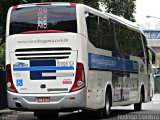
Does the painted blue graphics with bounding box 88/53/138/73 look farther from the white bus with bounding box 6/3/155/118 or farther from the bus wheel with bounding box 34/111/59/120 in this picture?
the bus wheel with bounding box 34/111/59/120

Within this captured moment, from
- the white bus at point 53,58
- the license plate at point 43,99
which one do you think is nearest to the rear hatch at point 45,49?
the white bus at point 53,58

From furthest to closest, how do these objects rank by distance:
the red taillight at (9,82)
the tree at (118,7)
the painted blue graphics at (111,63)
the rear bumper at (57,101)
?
the tree at (118,7) < the painted blue graphics at (111,63) < the red taillight at (9,82) < the rear bumper at (57,101)

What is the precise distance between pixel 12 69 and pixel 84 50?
2.27 meters

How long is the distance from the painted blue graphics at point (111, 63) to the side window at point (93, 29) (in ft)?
1.47

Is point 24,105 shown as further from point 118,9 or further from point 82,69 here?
point 118,9

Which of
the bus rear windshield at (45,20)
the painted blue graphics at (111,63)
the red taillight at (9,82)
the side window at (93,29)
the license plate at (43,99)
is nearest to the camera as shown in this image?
the license plate at (43,99)

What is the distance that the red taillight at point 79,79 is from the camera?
15.2 metres

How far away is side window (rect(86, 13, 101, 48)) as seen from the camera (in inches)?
632

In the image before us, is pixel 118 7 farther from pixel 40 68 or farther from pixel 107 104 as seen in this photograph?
pixel 40 68

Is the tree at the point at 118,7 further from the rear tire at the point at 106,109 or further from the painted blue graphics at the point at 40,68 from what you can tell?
the painted blue graphics at the point at 40,68

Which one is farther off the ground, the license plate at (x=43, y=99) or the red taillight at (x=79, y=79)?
the red taillight at (x=79, y=79)

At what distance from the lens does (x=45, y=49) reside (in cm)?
1547

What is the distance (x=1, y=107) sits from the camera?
21938 millimetres

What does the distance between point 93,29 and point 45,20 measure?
1.68 m
